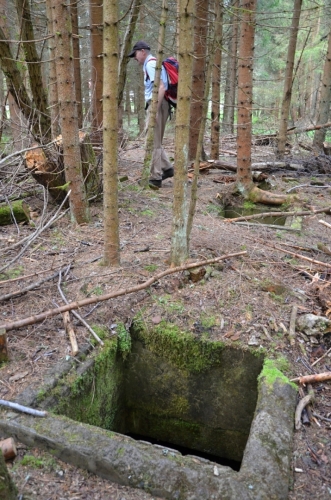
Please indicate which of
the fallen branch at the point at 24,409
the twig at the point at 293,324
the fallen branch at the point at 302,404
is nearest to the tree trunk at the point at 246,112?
the twig at the point at 293,324

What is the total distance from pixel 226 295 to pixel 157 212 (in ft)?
8.85

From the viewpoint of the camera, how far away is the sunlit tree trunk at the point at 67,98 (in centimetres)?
453

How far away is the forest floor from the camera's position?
2158 millimetres

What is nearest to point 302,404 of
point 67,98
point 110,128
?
point 110,128

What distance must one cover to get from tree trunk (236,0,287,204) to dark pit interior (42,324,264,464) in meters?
4.28

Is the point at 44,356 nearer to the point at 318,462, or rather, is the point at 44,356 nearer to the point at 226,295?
the point at 226,295

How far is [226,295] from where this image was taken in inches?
148

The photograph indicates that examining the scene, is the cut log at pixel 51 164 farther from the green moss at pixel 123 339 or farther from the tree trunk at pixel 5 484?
the tree trunk at pixel 5 484

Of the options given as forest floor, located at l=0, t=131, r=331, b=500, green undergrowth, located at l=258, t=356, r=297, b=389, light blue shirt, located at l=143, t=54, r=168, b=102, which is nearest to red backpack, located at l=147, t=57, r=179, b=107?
light blue shirt, located at l=143, t=54, r=168, b=102

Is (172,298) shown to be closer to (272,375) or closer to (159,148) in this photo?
(272,375)

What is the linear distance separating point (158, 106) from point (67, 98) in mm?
2576

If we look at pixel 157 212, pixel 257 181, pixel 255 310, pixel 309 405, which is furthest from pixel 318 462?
pixel 257 181

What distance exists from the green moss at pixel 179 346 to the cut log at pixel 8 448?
1.48m

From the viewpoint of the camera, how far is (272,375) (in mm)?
2830
